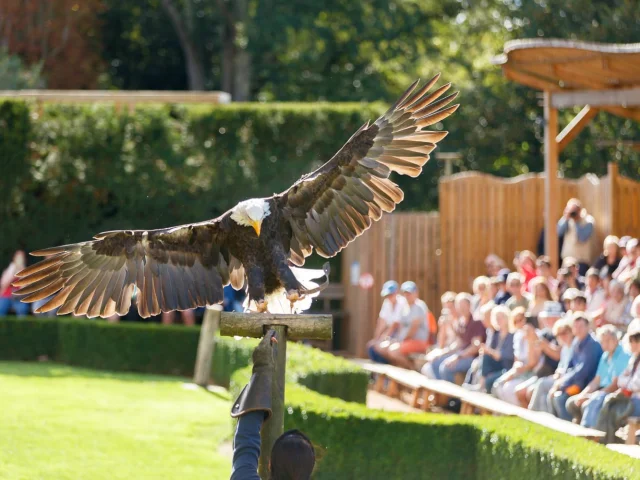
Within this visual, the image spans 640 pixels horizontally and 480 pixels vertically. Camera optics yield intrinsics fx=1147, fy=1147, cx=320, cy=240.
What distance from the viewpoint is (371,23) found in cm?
3262

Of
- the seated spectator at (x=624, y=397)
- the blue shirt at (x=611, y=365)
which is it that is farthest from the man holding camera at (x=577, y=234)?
the seated spectator at (x=624, y=397)

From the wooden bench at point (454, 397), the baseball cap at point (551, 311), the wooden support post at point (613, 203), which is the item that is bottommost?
the wooden bench at point (454, 397)

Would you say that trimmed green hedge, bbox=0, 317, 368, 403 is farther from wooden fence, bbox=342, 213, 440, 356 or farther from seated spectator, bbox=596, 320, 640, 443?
seated spectator, bbox=596, 320, 640, 443

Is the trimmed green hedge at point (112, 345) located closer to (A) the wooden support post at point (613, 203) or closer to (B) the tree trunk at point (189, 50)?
(A) the wooden support post at point (613, 203)

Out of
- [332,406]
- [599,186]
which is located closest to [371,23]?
[599,186]

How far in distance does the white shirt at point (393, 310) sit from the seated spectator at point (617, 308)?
4828mm

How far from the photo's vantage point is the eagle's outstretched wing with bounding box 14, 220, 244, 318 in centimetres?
743

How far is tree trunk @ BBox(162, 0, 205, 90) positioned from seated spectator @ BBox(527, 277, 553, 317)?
74.2 feet

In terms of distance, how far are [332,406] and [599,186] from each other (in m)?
9.23

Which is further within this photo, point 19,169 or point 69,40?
point 69,40

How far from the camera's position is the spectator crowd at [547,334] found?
1032 cm

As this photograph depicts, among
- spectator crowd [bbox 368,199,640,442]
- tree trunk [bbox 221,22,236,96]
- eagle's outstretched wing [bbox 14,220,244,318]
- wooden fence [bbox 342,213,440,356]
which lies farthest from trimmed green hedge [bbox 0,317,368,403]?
tree trunk [bbox 221,22,236,96]

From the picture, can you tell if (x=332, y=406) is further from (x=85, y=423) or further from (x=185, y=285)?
(x=85, y=423)

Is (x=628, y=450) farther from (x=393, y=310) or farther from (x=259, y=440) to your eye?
(x=393, y=310)
